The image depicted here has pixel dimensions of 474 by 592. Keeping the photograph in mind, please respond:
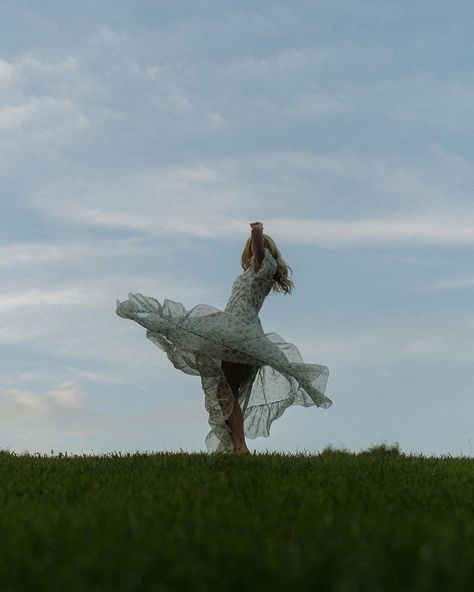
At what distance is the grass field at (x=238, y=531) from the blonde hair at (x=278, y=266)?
Result: 3727mm

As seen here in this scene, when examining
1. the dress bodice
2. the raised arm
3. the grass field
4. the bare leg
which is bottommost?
the grass field

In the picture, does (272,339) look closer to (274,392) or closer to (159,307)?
(274,392)

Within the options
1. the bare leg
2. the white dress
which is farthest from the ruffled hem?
the bare leg

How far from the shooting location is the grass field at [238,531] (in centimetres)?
402

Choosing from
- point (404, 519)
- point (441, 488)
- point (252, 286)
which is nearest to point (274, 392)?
point (252, 286)

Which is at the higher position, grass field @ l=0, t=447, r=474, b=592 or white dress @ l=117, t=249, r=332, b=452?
white dress @ l=117, t=249, r=332, b=452

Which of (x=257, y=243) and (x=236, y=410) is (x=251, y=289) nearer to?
(x=257, y=243)

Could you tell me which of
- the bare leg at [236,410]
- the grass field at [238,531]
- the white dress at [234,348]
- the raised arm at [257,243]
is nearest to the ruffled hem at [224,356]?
the white dress at [234,348]

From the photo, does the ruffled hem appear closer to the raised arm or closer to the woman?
the woman

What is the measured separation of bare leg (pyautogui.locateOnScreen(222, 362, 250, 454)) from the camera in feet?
39.9

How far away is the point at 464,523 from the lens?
5.82m

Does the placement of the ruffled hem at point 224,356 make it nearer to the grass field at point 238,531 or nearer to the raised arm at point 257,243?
the raised arm at point 257,243

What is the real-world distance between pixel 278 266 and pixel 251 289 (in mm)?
588

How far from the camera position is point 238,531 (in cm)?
518
